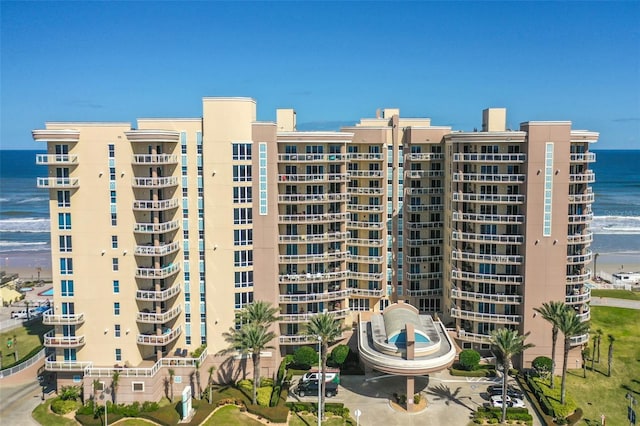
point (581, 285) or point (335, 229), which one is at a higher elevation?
point (335, 229)

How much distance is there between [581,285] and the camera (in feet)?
198

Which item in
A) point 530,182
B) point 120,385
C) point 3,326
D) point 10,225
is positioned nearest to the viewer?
point 120,385

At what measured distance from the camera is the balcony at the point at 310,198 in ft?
196

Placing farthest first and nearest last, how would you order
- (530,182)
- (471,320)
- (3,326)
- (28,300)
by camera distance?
(28,300) < (3,326) < (471,320) < (530,182)

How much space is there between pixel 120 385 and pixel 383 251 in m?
32.9

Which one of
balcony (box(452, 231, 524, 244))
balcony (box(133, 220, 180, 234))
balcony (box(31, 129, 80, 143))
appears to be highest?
balcony (box(31, 129, 80, 143))

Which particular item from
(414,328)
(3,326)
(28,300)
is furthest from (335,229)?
(28,300)

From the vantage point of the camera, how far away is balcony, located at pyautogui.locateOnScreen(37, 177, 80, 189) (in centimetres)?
5356

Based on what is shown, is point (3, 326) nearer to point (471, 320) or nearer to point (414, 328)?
point (414, 328)

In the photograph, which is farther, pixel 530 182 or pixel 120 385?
pixel 530 182

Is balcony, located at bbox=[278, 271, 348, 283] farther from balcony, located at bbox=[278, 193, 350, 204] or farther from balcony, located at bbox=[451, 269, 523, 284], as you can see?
balcony, located at bbox=[451, 269, 523, 284]

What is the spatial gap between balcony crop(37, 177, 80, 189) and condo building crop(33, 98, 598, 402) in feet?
0.41

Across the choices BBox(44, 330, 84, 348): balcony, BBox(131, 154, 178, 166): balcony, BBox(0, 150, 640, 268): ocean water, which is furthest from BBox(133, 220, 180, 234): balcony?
BBox(0, 150, 640, 268): ocean water

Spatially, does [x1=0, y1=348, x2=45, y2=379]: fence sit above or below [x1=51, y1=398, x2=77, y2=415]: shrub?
above
